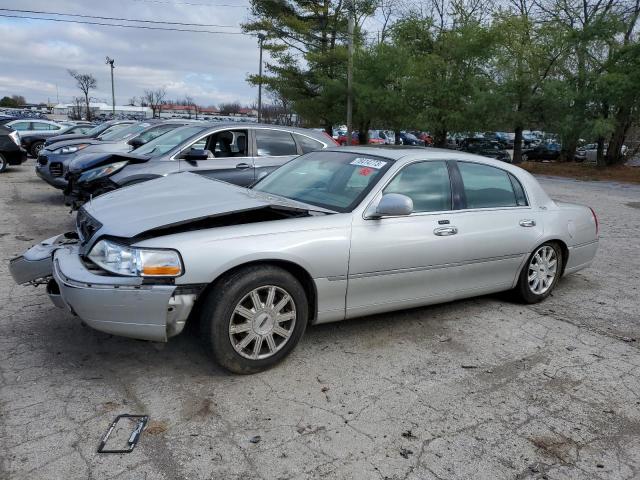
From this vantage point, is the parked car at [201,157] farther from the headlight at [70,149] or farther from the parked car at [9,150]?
the parked car at [9,150]

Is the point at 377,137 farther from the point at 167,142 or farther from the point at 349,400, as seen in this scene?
the point at 349,400

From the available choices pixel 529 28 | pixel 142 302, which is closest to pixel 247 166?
pixel 142 302

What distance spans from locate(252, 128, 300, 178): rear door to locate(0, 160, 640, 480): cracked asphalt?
3669 millimetres

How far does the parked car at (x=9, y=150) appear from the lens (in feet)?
47.9

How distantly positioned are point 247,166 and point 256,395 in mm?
4700

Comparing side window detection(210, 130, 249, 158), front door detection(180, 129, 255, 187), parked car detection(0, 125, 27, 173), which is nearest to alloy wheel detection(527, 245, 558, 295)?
front door detection(180, 129, 255, 187)

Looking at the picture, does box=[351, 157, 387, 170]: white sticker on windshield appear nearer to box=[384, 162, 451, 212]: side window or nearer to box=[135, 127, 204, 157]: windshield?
box=[384, 162, 451, 212]: side window

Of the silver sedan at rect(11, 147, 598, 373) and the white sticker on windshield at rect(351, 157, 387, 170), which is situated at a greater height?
the white sticker on windshield at rect(351, 157, 387, 170)

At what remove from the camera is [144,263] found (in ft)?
10.1

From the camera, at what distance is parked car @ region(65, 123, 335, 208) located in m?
6.97

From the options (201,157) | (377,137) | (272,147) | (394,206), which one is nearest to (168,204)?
(394,206)

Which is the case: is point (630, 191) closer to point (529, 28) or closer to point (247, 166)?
point (529, 28)

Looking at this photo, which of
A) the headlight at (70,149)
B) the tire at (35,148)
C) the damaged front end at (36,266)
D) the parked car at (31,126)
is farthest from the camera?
the parked car at (31,126)

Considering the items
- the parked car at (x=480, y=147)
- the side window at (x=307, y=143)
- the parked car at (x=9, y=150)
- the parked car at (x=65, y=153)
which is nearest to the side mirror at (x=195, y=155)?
the side window at (x=307, y=143)
